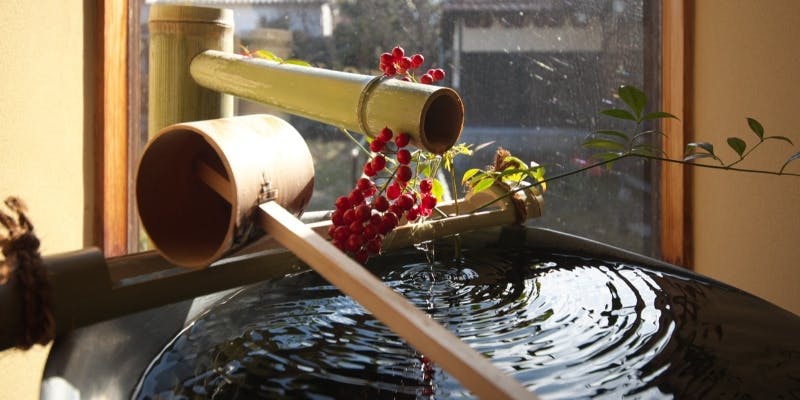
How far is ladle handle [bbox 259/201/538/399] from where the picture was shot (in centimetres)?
43

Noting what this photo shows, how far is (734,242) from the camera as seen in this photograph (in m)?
1.71

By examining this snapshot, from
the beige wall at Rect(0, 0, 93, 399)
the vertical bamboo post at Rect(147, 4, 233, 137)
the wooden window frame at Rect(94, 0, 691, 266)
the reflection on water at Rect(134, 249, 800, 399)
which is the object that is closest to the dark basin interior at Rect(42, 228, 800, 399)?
the reflection on water at Rect(134, 249, 800, 399)

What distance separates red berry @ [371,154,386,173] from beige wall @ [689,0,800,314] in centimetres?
117

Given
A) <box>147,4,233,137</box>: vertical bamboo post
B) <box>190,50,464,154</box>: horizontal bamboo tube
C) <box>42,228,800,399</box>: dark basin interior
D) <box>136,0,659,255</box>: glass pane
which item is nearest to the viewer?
<box>42,228,800,399</box>: dark basin interior

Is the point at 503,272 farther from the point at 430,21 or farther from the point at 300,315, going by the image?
the point at 430,21

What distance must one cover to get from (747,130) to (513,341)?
1.25 meters

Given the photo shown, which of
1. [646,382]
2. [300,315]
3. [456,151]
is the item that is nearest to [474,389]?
[646,382]

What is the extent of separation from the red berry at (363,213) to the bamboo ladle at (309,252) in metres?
0.07

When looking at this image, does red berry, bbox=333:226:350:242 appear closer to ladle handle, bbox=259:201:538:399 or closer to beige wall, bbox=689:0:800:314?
ladle handle, bbox=259:201:538:399

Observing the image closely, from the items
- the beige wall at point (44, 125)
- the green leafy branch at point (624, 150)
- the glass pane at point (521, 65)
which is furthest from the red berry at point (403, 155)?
the glass pane at point (521, 65)

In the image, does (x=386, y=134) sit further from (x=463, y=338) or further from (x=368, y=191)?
(x=463, y=338)

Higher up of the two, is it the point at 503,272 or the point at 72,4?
the point at 72,4

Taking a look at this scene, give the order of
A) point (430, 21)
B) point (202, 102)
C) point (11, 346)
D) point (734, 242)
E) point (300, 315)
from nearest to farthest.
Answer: point (11, 346) → point (300, 315) → point (202, 102) → point (734, 242) → point (430, 21)

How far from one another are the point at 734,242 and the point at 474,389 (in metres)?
1.48
